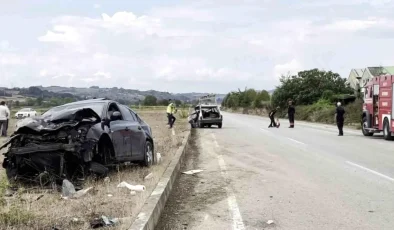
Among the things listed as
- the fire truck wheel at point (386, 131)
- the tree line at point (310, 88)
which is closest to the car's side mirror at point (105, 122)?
the fire truck wheel at point (386, 131)

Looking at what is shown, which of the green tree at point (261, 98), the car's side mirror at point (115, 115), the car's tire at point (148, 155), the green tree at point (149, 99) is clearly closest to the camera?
the car's side mirror at point (115, 115)

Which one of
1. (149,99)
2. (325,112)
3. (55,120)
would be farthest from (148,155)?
(149,99)

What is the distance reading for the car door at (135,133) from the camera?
1173 cm

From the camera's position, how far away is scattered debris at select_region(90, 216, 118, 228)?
6.48 meters

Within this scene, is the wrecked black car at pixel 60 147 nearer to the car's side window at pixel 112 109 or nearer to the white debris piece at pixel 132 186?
the white debris piece at pixel 132 186

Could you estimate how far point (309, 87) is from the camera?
221 feet

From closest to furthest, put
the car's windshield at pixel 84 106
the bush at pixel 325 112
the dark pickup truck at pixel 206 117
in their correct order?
the car's windshield at pixel 84 106 → the dark pickup truck at pixel 206 117 → the bush at pixel 325 112

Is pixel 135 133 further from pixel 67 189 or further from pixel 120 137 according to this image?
pixel 67 189

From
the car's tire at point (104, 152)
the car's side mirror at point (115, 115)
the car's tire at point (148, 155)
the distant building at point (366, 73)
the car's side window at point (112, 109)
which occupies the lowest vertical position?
the car's tire at point (148, 155)

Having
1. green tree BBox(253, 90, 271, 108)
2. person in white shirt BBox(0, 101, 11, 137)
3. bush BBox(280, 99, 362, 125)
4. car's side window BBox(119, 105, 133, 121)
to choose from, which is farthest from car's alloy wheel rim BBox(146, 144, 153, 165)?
green tree BBox(253, 90, 271, 108)

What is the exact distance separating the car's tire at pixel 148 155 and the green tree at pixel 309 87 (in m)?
53.0

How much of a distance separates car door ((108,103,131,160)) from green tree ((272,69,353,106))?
54586 millimetres

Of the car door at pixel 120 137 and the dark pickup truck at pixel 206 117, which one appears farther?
the dark pickup truck at pixel 206 117

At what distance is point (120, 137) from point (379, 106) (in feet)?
55.6
